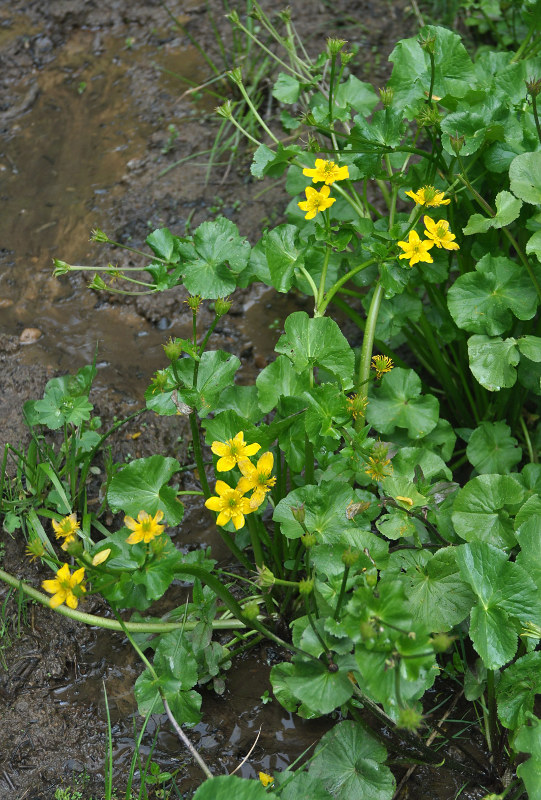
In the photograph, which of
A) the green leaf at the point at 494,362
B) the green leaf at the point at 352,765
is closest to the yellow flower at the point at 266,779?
the green leaf at the point at 352,765

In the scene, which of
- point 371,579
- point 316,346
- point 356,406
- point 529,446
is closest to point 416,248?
point 316,346

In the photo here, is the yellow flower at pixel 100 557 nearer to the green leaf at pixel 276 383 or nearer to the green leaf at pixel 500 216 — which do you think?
the green leaf at pixel 276 383

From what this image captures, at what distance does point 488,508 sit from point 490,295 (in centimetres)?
61

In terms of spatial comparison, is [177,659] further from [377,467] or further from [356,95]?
[356,95]

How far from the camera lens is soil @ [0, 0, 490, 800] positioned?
6.45 feet

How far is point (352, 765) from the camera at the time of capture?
68.7 inches

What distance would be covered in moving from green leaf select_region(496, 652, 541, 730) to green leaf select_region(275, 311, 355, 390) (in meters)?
0.81

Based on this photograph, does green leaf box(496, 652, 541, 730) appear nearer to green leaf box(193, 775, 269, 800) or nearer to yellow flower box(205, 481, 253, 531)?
green leaf box(193, 775, 269, 800)

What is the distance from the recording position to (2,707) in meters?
2.01

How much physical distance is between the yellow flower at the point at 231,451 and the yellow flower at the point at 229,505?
2.0 inches

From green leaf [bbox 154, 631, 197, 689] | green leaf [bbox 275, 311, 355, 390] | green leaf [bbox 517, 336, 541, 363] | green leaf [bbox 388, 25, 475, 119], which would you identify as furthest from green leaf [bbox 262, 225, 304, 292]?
green leaf [bbox 154, 631, 197, 689]

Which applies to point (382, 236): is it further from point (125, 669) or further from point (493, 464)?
point (125, 669)

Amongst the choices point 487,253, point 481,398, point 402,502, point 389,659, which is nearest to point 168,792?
point 389,659

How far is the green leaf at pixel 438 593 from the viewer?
1778 mm
